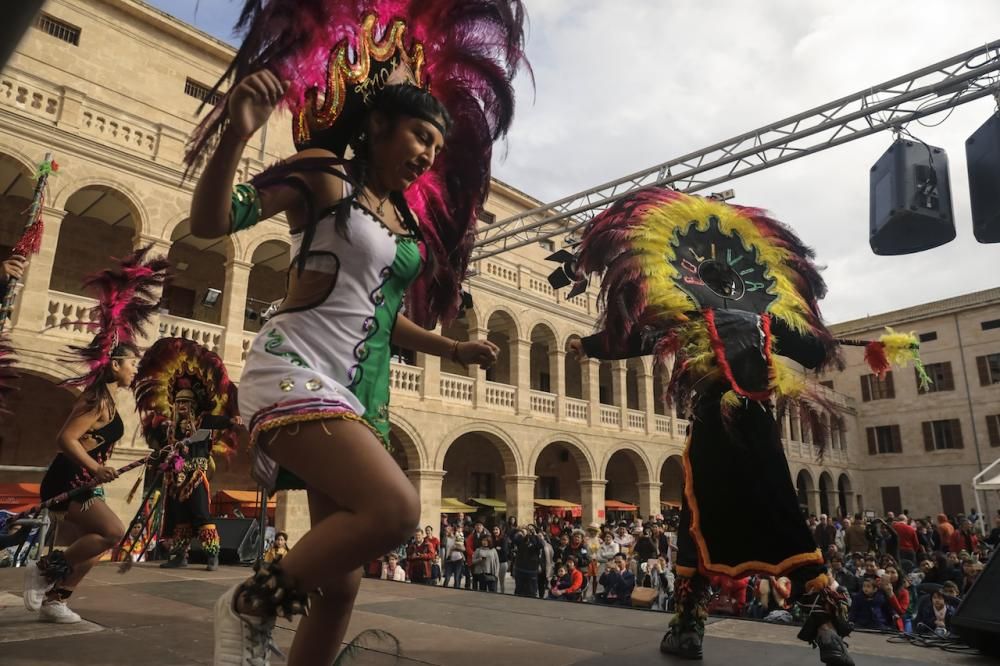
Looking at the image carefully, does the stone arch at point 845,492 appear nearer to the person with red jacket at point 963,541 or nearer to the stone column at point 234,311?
the person with red jacket at point 963,541

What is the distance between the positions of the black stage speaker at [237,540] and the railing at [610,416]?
48.2ft

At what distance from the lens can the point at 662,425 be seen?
969 inches

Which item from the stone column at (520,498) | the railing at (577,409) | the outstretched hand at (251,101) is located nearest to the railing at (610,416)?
the railing at (577,409)

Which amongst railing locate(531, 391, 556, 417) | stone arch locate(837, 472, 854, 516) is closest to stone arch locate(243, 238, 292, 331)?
railing locate(531, 391, 556, 417)

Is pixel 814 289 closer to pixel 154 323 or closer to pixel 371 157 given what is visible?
pixel 371 157

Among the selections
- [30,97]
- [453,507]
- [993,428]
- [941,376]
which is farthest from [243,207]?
[941,376]

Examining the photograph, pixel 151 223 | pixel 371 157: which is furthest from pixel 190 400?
pixel 151 223

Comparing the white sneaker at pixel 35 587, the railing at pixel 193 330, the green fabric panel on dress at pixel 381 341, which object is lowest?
the white sneaker at pixel 35 587

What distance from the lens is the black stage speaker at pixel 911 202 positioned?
8500mm

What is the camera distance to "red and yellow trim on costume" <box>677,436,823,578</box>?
2861mm

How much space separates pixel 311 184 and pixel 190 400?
389 cm

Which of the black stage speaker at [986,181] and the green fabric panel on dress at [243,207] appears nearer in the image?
the green fabric panel on dress at [243,207]

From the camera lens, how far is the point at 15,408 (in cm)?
1327

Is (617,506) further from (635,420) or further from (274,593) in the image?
(274,593)
